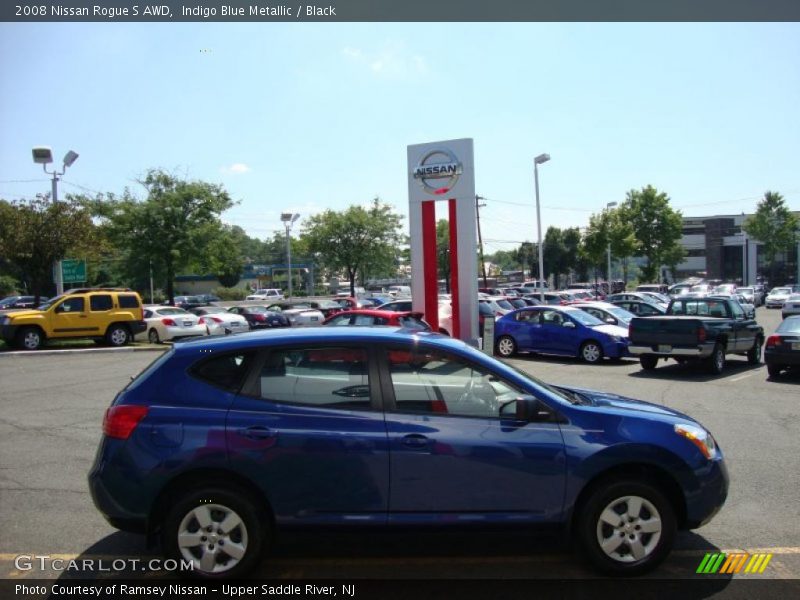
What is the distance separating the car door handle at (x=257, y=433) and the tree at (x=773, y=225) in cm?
6427

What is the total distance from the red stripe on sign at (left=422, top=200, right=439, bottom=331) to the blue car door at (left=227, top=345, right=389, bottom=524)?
12749mm

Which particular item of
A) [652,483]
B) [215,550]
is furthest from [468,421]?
[215,550]

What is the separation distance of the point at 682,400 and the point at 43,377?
1339cm

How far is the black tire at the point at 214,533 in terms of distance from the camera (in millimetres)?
3926

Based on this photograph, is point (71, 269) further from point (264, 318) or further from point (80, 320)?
point (264, 318)

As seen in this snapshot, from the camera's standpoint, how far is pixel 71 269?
24.8 m

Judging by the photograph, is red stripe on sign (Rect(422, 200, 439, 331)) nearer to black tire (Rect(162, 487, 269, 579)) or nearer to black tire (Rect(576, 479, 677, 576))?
black tire (Rect(576, 479, 677, 576))

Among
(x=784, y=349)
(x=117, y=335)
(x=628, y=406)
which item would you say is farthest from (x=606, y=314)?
(x=117, y=335)

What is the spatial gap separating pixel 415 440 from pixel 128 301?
2059cm

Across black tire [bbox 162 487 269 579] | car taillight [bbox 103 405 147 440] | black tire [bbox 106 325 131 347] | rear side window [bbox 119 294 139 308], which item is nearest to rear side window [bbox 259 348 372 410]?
black tire [bbox 162 487 269 579]

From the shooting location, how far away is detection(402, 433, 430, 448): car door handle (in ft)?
13.1

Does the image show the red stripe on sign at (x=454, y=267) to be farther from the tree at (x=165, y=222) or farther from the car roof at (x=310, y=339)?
the tree at (x=165, y=222)

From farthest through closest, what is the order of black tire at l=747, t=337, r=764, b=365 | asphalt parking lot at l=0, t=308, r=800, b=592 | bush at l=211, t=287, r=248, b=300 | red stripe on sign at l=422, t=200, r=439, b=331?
bush at l=211, t=287, r=248, b=300 < red stripe on sign at l=422, t=200, r=439, b=331 < black tire at l=747, t=337, r=764, b=365 < asphalt parking lot at l=0, t=308, r=800, b=592

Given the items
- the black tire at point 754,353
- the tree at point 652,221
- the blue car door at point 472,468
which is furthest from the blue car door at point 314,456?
the tree at point 652,221
